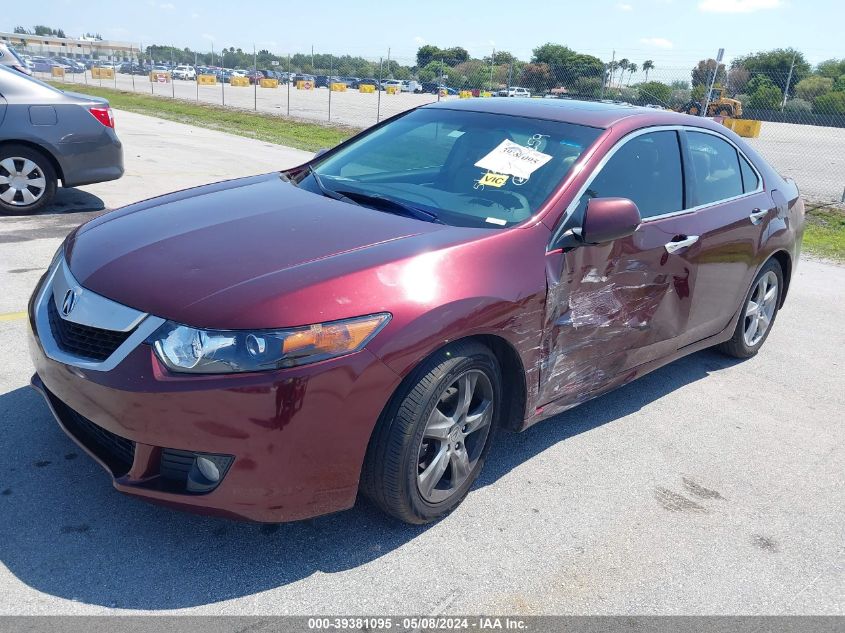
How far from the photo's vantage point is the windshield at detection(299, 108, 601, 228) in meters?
3.39

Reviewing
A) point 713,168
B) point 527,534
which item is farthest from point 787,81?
point 527,534

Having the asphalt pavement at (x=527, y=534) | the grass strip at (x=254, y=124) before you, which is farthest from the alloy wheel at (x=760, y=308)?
the grass strip at (x=254, y=124)

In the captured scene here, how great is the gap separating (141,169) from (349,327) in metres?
9.84

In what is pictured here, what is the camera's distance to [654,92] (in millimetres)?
22078

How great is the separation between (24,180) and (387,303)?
6.60 meters

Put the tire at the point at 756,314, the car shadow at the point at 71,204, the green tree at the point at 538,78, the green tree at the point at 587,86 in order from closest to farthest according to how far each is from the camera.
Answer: the tire at the point at 756,314 < the car shadow at the point at 71,204 < the green tree at the point at 587,86 < the green tree at the point at 538,78

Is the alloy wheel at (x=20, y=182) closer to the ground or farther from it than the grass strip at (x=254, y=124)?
farther from it

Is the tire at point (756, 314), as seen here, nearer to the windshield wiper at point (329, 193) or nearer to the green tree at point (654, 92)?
the windshield wiper at point (329, 193)

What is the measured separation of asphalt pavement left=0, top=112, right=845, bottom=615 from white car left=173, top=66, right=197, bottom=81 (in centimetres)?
6969

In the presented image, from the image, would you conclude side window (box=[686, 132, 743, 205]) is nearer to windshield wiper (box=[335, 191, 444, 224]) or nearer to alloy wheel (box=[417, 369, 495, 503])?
windshield wiper (box=[335, 191, 444, 224])

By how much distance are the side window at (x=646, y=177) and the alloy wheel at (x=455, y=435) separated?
0.97m

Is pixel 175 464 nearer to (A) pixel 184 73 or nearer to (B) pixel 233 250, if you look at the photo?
(B) pixel 233 250

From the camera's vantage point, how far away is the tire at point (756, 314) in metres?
4.91

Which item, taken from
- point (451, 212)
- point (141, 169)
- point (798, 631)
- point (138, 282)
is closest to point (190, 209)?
point (138, 282)
